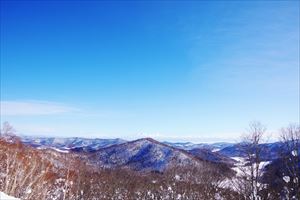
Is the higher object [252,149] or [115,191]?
[252,149]

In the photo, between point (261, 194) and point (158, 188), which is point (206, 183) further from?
point (261, 194)

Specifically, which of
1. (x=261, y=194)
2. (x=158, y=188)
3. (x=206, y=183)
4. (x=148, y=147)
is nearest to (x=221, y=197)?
(x=206, y=183)

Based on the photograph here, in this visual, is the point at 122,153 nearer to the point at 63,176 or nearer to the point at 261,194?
the point at 63,176

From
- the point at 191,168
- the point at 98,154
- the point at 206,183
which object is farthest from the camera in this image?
the point at 98,154

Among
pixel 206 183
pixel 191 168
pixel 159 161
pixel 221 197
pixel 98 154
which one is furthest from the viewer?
pixel 98 154

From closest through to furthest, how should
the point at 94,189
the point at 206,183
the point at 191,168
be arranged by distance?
the point at 94,189 → the point at 206,183 → the point at 191,168

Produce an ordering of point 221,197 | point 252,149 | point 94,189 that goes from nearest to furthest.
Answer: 1. point 252,149
2. point 221,197
3. point 94,189

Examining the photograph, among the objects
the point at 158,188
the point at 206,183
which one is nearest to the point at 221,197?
the point at 206,183

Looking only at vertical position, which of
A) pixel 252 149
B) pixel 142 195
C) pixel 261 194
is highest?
pixel 252 149

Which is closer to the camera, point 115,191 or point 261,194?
point 261,194
